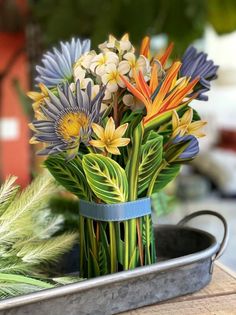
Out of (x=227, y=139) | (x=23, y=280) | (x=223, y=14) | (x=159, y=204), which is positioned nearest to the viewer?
(x=23, y=280)

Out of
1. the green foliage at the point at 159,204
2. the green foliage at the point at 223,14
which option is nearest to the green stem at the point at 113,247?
the green foliage at the point at 159,204

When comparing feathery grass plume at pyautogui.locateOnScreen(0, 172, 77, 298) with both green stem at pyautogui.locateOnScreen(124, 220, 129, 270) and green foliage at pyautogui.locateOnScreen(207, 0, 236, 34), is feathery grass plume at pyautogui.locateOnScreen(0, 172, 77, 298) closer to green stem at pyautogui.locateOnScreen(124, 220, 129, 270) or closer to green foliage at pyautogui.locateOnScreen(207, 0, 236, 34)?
green stem at pyautogui.locateOnScreen(124, 220, 129, 270)

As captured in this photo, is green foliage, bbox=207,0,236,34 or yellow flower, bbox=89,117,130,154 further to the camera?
green foliage, bbox=207,0,236,34

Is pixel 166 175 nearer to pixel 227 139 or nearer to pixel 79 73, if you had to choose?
pixel 79 73

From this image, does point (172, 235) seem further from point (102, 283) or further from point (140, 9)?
point (140, 9)

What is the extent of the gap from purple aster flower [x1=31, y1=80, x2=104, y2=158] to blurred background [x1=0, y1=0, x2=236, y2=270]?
0.33 ft

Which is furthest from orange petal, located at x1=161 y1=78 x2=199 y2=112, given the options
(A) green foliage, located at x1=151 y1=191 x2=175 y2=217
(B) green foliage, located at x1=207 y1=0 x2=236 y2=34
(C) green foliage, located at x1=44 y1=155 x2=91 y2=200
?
(B) green foliage, located at x1=207 y1=0 x2=236 y2=34

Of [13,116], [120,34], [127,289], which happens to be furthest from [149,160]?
[13,116]

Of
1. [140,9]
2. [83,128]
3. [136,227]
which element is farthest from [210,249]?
[140,9]

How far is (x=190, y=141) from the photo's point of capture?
509 millimetres

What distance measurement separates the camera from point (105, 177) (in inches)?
18.8

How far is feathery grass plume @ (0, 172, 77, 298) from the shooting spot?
46 centimetres

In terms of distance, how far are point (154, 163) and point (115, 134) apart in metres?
0.06

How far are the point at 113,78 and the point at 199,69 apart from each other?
106 millimetres
